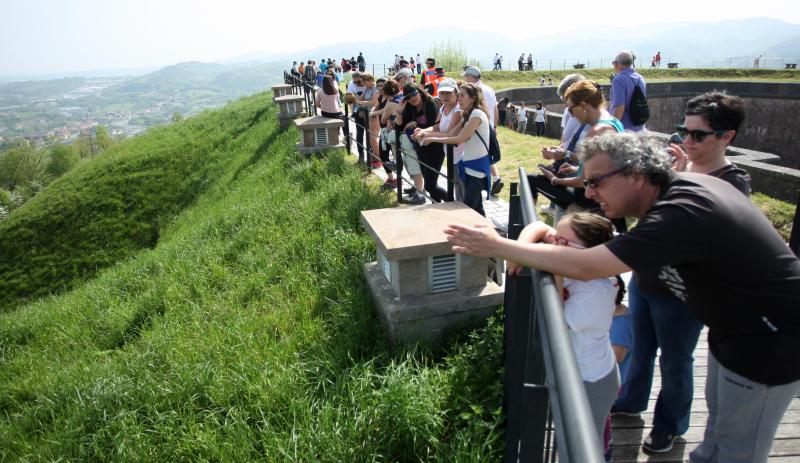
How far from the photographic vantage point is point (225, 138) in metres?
19.0

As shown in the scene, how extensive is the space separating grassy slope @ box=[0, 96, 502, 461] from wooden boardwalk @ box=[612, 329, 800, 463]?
27.6 inches

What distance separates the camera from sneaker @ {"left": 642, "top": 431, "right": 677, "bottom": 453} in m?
2.80

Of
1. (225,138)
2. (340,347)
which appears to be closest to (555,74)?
(225,138)

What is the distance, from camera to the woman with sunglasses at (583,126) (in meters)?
3.65

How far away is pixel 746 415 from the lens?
206 cm

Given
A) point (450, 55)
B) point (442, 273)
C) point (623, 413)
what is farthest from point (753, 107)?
point (450, 55)

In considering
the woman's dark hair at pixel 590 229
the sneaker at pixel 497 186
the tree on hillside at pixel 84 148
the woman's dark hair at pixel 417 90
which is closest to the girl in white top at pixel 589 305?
the woman's dark hair at pixel 590 229

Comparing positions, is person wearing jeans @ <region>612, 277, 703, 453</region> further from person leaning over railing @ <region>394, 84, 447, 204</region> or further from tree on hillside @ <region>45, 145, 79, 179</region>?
tree on hillside @ <region>45, 145, 79, 179</region>

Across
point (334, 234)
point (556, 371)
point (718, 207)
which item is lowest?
point (334, 234)

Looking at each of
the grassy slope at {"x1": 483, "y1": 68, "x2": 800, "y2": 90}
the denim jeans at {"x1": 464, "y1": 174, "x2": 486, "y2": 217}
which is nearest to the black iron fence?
the denim jeans at {"x1": 464, "y1": 174, "x2": 486, "y2": 217}

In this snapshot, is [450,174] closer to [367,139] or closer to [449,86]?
[449,86]

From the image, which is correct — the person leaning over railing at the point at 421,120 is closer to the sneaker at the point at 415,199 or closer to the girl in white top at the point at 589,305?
the sneaker at the point at 415,199

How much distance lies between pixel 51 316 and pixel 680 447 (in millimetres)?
8788

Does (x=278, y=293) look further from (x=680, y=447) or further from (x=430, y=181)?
(x=680, y=447)
